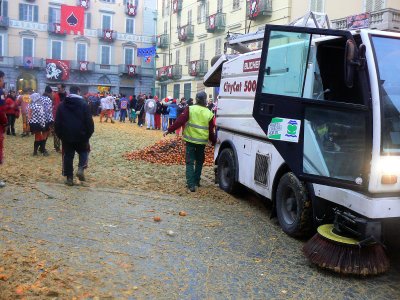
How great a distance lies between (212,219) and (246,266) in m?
1.81

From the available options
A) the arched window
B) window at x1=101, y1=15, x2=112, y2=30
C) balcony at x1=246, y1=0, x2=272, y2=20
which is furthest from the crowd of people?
window at x1=101, y1=15, x2=112, y2=30

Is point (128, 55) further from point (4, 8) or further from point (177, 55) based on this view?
point (4, 8)

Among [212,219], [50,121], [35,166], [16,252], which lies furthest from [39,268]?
[50,121]

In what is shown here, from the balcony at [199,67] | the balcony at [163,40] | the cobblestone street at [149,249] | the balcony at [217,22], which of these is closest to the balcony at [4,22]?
the balcony at [163,40]

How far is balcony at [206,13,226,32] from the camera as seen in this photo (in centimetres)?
3428

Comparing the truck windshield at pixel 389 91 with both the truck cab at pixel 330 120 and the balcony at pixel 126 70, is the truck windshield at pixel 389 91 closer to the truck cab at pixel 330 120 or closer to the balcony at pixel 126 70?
the truck cab at pixel 330 120

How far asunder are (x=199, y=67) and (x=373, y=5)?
723 inches

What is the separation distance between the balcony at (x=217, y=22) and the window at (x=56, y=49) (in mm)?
20741

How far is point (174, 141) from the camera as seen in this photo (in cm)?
1264

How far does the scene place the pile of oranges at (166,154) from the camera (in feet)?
37.5

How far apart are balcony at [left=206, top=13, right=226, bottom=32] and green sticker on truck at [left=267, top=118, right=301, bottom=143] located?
30540 millimetres

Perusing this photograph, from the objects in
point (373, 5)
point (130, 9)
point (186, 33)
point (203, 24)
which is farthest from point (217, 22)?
point (130, 9)

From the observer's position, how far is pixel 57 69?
48.1 metres

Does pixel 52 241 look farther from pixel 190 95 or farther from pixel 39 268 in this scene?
pixel 190 95
